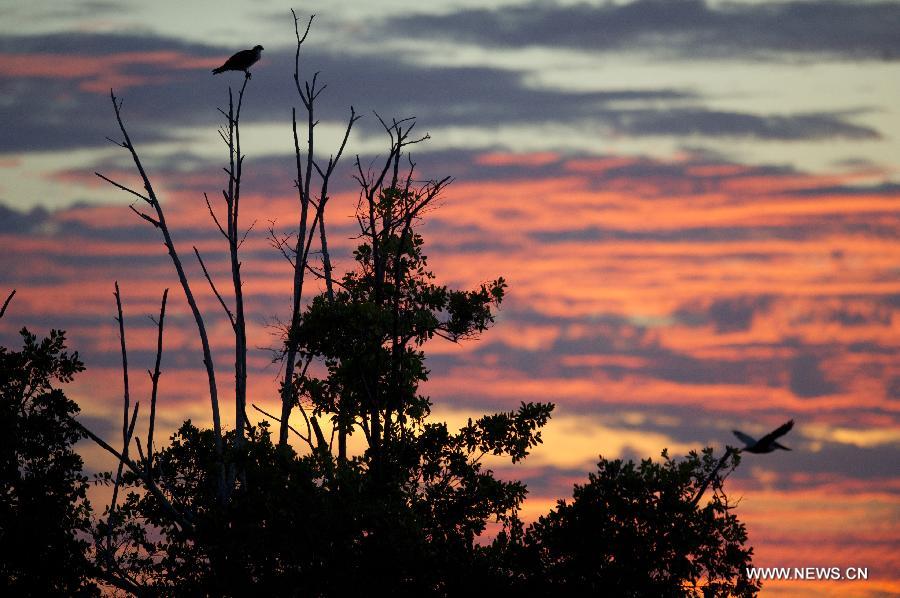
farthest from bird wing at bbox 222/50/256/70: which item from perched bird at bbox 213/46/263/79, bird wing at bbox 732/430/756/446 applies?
bird wing at bbox 732/430/756/446

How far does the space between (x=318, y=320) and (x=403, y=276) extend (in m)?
3.21

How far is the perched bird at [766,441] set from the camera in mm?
22766

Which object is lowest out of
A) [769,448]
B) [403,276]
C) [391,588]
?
[391,588]

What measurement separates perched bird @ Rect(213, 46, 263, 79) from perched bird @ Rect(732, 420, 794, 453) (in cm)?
1744

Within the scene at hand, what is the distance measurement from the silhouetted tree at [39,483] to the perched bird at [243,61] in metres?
8.49

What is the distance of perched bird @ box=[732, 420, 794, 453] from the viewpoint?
74.7ft

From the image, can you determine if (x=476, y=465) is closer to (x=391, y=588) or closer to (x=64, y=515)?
(x=391, y=588)

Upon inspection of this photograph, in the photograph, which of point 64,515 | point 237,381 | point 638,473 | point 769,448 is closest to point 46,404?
point 64,515

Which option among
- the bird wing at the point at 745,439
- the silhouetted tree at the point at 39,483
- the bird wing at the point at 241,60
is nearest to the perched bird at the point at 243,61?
the bird wing at the point at 241,60

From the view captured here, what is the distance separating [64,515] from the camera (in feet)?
100.0

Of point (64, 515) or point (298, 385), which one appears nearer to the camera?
point (64, 515)

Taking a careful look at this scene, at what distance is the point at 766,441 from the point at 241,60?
18.2 meters

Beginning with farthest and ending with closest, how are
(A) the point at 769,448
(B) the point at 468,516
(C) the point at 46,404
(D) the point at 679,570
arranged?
(C) the point at 46,404 < (B) the point at 468,516 < (D) the point at 679,570 < (A) the point at 769,448

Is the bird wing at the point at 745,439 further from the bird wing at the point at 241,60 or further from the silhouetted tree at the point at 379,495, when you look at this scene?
the bird wing at the point at 241,60
